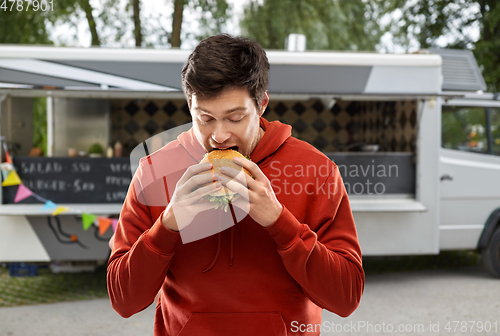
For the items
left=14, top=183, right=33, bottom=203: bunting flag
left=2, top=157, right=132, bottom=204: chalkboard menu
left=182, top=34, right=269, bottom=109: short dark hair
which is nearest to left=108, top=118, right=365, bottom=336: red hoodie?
left=182, top=34, right=269, bottom=109: short dark hair

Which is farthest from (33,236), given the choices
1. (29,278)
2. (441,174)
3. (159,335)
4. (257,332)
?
(441,174)

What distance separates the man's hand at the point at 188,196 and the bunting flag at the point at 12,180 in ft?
14.6

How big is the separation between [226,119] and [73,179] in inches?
168

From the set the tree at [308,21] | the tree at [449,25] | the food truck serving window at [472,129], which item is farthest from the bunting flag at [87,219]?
the tree at [449,25]

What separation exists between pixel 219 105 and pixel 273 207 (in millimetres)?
336

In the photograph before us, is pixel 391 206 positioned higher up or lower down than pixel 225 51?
lower down

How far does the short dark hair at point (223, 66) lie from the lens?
1.18 m

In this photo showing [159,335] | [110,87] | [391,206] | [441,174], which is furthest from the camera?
[441,174]

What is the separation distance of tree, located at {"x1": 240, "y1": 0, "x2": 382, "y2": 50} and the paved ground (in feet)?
19.2

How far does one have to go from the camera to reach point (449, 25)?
11.8 m

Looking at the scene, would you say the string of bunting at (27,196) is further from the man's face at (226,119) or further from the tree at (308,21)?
the tree at (308,21)

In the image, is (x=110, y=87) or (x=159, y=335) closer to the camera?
(x=159, y=335)

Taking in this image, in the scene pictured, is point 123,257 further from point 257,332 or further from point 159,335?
point 257,332

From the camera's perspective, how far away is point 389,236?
5195 mm
